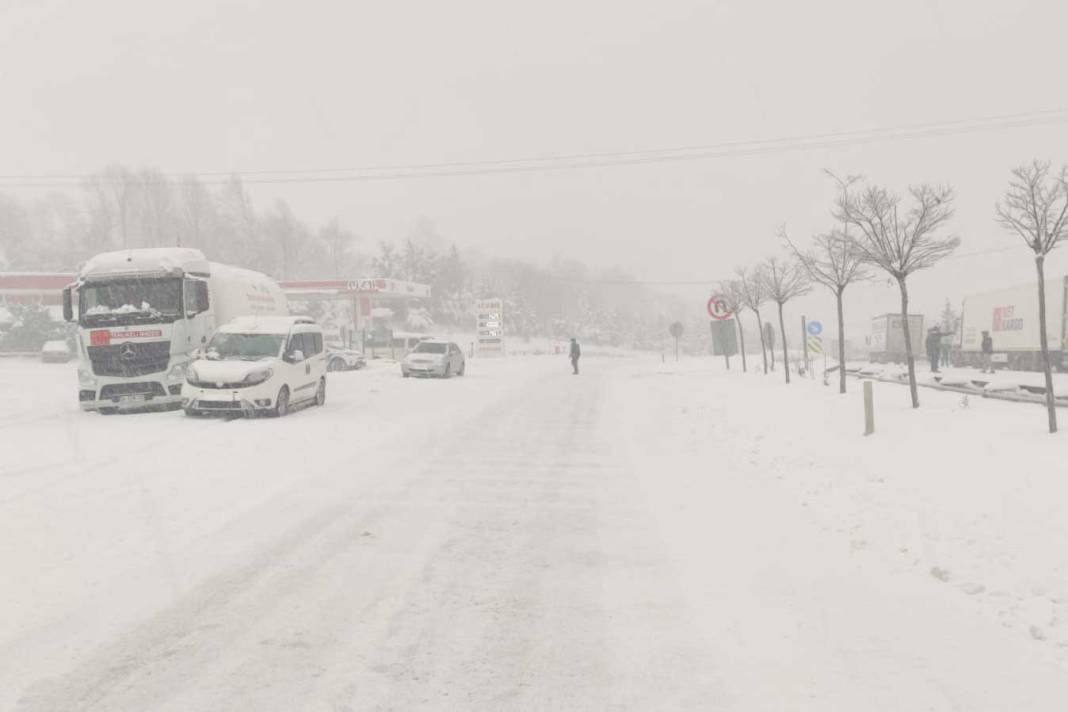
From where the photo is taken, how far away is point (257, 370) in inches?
567

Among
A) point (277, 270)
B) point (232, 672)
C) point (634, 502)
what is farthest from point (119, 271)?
point (277, 270)

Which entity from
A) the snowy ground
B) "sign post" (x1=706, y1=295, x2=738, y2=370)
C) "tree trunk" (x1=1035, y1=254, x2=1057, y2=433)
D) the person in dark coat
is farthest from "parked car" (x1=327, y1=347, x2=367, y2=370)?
"tree trunk" (x1=1035, y1=254, x2=1057, y2=433)

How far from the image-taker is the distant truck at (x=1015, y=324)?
23.4 m

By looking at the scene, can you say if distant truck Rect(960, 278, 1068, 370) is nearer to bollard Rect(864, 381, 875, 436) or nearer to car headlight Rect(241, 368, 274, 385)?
bollard Rect(864, 381, 875, 436)

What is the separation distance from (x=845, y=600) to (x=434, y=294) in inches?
4001

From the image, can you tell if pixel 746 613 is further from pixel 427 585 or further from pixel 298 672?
pixel 298 672

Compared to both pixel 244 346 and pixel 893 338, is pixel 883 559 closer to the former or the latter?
pixel 244 346

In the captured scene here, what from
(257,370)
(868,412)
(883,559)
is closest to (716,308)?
(868,412)

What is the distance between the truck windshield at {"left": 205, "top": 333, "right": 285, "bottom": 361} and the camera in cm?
1520

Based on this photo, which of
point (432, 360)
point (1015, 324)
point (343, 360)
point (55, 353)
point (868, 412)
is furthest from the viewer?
point (55, 353)

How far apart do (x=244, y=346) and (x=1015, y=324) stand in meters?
26.1

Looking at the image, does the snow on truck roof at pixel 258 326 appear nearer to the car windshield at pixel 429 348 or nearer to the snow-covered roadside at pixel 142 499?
the snow-covered roadside at pixel 142 499

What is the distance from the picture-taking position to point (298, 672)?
3.56 metres

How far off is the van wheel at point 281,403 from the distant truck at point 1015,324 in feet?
74.8
